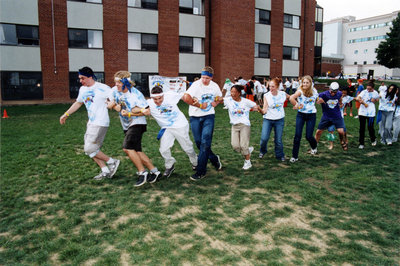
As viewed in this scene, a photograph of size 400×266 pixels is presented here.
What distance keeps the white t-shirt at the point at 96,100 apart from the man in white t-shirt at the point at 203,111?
161cm

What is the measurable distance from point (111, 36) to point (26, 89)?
7304 mm

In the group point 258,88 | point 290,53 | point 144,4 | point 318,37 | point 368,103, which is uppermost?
point 318,37

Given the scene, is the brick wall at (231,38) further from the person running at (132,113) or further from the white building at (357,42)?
the white building at (357,42)

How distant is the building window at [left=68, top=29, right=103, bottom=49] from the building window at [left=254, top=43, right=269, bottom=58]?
14.4 meters

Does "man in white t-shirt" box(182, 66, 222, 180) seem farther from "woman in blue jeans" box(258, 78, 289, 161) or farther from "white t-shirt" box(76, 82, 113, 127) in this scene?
"woman in blue jeans" box(258, 78, 289, 161)

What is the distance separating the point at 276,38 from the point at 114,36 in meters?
15.9

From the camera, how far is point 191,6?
26.5m

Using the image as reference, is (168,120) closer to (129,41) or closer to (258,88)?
(258,88)

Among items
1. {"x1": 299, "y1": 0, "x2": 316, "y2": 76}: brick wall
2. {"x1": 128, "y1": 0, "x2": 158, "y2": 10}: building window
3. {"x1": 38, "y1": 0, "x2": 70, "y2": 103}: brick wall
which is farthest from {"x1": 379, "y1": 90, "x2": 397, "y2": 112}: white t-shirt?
{"x1": 299, "y1": 0, "x2": 316, "y2": 76}: brick wall

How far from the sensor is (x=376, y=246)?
368 cm

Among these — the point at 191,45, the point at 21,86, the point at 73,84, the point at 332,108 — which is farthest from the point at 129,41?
the point at 332,108

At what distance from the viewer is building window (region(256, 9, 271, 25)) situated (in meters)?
29.7

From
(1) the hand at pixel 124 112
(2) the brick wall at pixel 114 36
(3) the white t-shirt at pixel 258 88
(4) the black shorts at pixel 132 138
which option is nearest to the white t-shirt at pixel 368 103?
(4) the black shorts at pixel 132 138

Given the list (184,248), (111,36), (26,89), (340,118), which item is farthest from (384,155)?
(26,89)
